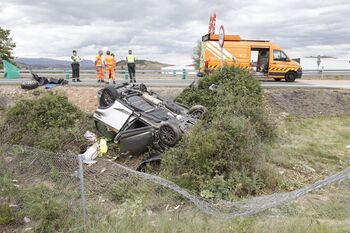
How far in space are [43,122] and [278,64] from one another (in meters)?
15.3

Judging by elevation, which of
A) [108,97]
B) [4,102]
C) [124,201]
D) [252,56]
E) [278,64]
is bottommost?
[124,201]

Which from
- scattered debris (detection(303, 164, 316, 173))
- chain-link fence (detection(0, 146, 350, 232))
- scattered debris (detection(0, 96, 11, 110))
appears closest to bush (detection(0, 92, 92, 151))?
chain-link fence (detection(0, 146, 350, 232))

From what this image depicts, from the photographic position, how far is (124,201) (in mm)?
6656

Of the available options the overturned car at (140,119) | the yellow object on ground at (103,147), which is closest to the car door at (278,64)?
the overturned car at (140,119)

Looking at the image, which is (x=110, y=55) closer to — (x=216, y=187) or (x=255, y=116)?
(x=255, y=116)

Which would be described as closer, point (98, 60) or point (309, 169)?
point (309, 169)

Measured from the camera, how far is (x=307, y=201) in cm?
613

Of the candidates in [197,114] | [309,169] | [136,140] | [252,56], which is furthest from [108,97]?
[252,56]

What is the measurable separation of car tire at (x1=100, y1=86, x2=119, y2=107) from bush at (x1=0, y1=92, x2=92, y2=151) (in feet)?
4.26

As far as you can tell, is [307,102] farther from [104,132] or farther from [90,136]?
[90,136]

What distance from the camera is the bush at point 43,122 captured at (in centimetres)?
1116

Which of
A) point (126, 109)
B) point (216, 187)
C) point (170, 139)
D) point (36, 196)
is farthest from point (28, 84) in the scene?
point (216, 187)

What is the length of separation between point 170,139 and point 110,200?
2.40m

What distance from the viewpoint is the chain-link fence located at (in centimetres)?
517
